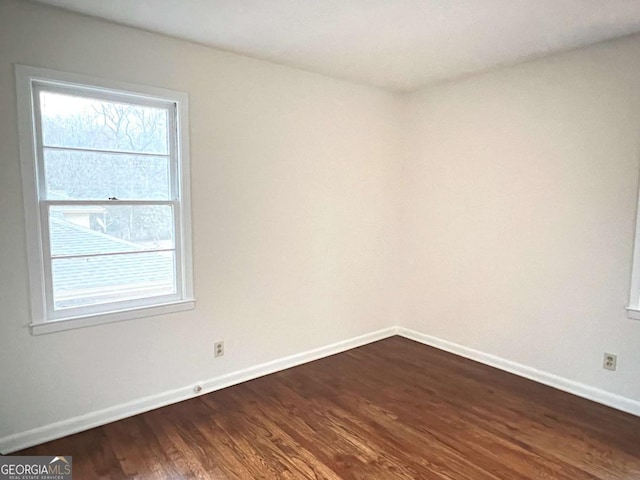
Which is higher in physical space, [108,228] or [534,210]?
[534,210]

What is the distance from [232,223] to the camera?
313 cm

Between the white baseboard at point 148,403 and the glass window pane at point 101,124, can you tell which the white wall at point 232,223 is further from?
the glass window pane at point 101,124

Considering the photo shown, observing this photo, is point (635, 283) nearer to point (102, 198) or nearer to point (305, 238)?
point (305, 238)

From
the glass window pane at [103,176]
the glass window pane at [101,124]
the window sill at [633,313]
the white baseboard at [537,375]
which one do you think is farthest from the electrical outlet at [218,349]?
the window sill at [633,313]

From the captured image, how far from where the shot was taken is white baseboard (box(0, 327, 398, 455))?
7.92 ft

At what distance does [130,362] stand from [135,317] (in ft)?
0.97

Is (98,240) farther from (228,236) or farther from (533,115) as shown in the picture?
(533,115)

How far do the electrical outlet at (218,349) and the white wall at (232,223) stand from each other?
0.04 metres

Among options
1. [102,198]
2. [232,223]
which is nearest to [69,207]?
[102,198]

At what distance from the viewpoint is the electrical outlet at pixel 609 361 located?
115 inches

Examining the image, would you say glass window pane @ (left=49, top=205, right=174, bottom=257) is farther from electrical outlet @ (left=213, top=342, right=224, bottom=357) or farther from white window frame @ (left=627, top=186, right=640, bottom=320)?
white window frame @ (left=627, top=186, right=640, bottom=320)

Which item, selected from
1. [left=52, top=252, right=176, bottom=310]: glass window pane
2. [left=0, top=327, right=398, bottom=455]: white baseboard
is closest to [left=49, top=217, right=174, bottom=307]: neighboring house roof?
[left=52, top=252, right=176, bottom=310]: glass window pane

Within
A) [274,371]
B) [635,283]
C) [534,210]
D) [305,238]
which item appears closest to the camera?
[635,283]

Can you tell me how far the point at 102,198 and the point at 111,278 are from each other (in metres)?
0.51
